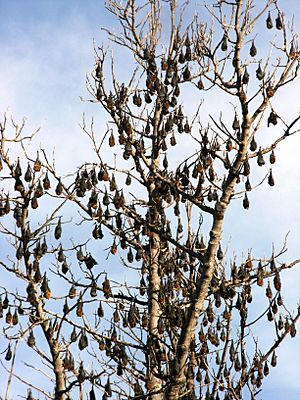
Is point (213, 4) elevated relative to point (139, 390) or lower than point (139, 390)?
elevated

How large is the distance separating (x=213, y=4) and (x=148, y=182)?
3.03 metres

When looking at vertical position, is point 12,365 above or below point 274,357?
below

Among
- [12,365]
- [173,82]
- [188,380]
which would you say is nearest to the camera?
[12,365]

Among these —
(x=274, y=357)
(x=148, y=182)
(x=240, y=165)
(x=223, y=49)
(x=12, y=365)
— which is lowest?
(x=12, y=365)

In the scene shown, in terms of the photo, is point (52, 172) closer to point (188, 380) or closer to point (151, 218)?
point (151, 218)

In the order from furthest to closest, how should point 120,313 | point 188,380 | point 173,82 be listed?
point 173,82 < point 120,313 < point 188,380

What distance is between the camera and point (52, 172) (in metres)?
12.1

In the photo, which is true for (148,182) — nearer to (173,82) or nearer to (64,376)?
(173,82)

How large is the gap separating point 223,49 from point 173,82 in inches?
71.8

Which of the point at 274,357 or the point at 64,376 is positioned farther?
the point at 274,357

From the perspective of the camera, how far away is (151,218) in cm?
1315

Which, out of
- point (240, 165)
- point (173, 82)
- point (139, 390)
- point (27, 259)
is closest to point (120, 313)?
point (139, 390)

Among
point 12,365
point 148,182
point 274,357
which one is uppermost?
point 148,182

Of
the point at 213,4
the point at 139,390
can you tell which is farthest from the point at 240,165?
the point at 139,390
